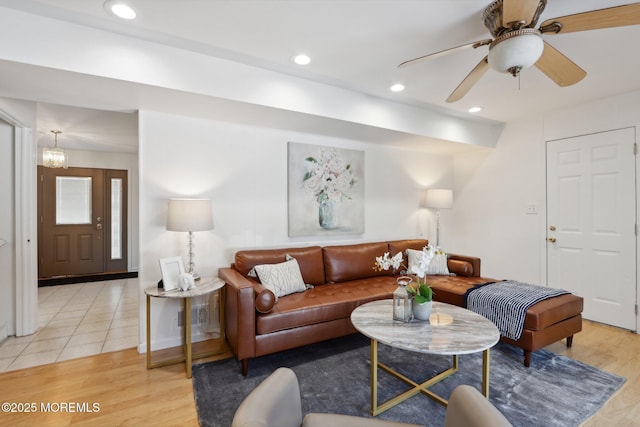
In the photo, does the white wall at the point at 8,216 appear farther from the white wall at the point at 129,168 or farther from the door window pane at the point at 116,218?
the door window pane at the point at 116,218

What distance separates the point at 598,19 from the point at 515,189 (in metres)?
2.92

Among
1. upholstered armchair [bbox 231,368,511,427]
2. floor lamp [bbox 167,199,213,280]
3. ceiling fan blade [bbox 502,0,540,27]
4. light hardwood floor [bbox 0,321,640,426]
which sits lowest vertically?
light hardwood floor [bbox 0,321,640,426]

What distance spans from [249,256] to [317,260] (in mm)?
739

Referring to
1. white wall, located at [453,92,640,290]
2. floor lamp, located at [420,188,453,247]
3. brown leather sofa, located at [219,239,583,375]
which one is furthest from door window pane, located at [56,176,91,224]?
white wall, located at [453,92,640,290]

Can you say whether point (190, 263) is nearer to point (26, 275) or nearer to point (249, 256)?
point (249, 256)

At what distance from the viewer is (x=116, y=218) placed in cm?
575

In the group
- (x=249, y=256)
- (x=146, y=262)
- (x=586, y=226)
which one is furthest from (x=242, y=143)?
(x=586, y=226)

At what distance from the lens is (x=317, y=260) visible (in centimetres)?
329

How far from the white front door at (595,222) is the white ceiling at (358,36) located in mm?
730

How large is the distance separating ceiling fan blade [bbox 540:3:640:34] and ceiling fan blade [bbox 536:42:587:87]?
124 mm

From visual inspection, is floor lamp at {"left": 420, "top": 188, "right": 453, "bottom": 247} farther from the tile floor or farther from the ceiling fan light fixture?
the tile floor

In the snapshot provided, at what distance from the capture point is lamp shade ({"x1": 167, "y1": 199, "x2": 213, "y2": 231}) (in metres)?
2.52

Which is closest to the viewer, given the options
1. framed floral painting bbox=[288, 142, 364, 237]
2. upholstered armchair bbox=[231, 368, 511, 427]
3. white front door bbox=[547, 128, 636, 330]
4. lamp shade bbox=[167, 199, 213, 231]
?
upholstered armchair bbox=[231, 368, 511, 427]

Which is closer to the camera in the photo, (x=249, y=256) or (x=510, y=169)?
(x=249, y=256)
